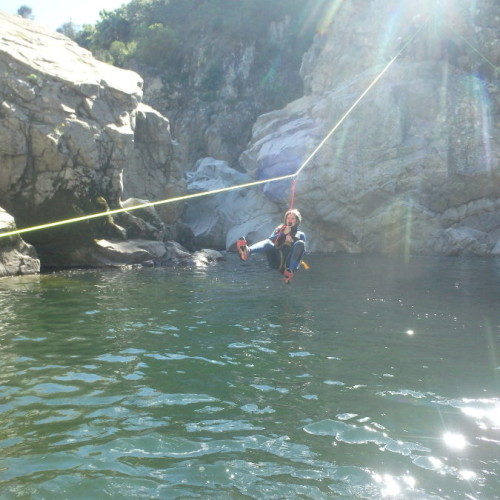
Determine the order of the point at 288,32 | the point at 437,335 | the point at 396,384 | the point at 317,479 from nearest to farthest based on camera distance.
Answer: the point at 317,479
the point at 396,384
the point at 437,335
the point at 288,32

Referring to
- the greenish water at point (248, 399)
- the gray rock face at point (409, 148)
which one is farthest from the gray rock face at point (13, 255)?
the gray rock face at point (409, 148)

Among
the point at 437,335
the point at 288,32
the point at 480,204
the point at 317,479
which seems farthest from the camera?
the point at 288,32

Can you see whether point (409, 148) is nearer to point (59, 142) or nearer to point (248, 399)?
point (59, 142)

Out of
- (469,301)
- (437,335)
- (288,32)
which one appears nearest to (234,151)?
(288,32)

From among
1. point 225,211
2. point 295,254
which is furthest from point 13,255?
point 225,211

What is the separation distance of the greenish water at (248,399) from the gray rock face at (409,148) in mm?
22539

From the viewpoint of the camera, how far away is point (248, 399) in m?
7.56

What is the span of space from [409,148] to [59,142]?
23.7 m

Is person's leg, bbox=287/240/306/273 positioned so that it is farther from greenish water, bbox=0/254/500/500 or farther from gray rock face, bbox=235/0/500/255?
gray rock face, bbox=235/0/500/255

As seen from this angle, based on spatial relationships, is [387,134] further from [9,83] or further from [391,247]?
[9,83]

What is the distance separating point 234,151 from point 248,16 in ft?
62.1

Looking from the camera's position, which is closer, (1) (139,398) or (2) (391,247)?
(1) (139,398)

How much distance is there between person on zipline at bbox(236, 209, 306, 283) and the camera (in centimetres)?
1388

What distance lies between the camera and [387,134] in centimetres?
3916
